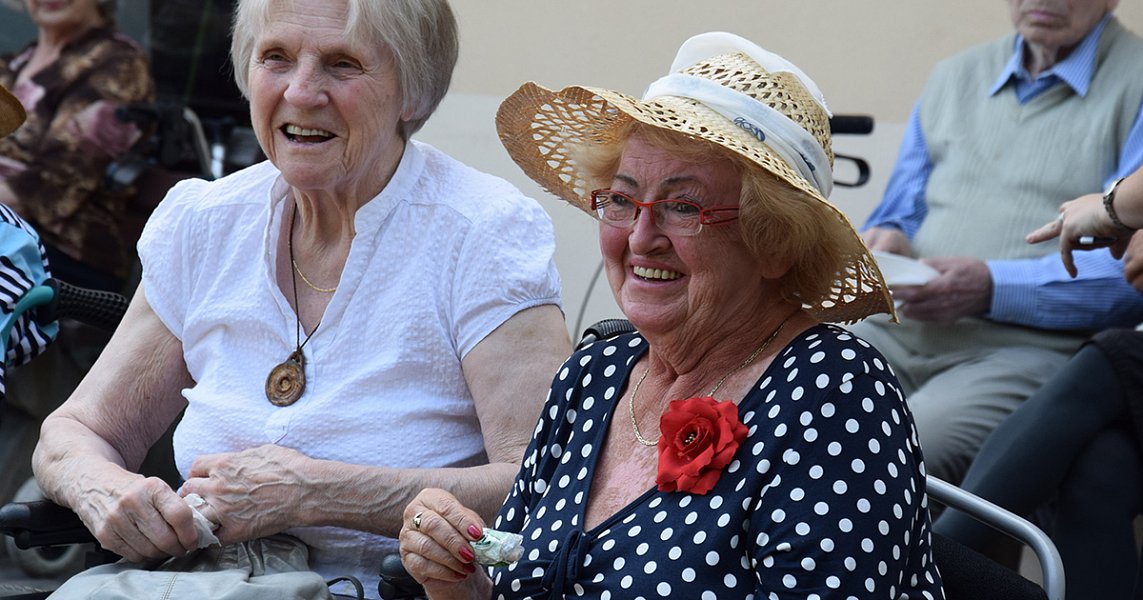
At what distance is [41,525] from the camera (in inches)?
106

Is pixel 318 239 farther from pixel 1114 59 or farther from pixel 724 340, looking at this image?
pixel 1114 59

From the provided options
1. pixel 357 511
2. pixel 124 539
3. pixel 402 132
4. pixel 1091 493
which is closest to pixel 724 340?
pixel 357 511

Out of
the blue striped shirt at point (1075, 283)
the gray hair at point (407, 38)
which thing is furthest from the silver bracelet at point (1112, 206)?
the gray hair at point (407, 38)

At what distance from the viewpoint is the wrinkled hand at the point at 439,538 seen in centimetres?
208

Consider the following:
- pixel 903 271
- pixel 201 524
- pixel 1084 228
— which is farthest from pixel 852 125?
pixel 201 524

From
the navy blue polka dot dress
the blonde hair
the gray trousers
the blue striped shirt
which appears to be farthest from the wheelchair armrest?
the blue striped shirt

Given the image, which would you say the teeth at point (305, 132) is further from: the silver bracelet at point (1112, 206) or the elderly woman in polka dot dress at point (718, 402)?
the silver bracelet at point (1112, 206)

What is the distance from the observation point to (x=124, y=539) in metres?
2.53

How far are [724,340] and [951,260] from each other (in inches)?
78.2

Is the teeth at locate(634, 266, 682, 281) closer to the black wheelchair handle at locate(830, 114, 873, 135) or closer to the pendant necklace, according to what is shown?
the pendant necklace

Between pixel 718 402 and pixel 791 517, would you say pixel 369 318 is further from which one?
pixel 791 517

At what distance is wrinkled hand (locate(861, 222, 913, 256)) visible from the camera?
430 cm

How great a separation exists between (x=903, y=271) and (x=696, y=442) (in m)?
2.10

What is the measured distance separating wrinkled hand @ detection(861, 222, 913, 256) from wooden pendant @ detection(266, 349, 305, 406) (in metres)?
2.14
